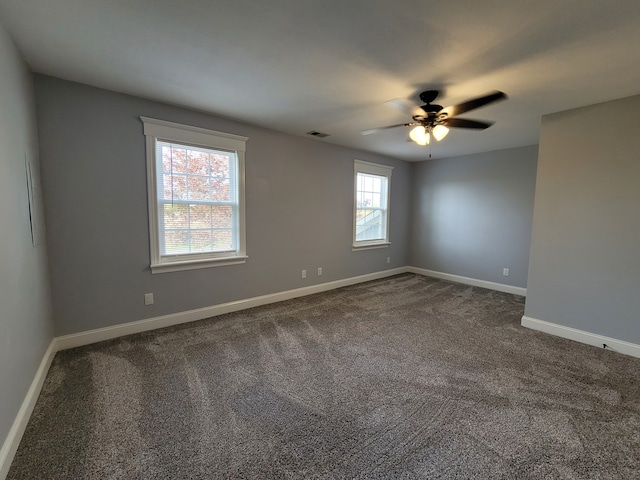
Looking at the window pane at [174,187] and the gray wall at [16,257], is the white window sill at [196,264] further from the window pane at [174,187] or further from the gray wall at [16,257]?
the gray wall at [16,257]

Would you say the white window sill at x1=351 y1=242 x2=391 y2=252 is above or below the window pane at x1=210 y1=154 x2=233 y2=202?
below

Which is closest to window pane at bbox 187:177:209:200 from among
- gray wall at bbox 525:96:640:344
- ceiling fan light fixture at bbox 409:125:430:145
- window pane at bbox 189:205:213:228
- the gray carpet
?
window pane at bbox 189:205:213:228

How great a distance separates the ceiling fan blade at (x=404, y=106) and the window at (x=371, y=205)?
7.28ft

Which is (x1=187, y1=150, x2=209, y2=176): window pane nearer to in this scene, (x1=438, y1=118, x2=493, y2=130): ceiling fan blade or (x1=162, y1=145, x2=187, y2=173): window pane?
(x1=162, y1=145, x2=187, y2=173): window pane

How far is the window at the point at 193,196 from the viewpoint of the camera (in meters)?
3.04

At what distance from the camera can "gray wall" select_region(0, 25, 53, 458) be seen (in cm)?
155

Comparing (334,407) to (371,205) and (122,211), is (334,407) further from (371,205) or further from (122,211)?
(371,205)

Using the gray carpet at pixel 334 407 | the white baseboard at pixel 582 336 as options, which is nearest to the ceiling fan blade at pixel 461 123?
the gray carpet at pixel 334 407

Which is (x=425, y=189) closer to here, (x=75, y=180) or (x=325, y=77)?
(x=325, y=77)

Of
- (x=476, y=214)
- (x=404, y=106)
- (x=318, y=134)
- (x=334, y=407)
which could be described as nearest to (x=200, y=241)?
(x=318, y=134)

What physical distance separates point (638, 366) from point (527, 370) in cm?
106

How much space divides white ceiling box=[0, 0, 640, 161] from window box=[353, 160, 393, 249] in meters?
2.20

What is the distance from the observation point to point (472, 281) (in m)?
5.23

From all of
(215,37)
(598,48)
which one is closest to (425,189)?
(598,48)
